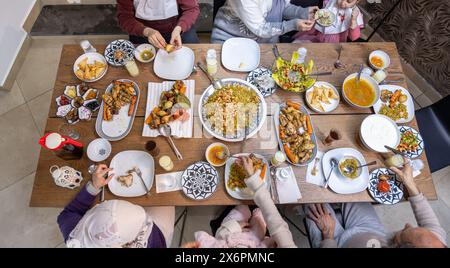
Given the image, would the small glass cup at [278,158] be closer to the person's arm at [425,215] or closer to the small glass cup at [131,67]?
the person's arm at [425,215]

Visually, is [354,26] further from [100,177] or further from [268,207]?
[100,177]

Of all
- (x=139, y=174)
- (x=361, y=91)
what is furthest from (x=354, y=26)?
(x=139, y=174)

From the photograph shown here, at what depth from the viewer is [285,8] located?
2551 mm

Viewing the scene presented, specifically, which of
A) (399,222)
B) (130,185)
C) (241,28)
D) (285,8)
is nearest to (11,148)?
(130,185)

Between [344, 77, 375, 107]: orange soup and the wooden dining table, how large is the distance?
6cm

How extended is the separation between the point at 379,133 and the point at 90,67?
2.08m

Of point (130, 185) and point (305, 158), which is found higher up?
point (305, 158)

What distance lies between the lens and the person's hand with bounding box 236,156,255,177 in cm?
166

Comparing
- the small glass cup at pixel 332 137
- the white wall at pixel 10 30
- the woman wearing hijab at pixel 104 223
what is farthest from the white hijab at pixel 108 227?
the white wall at pixel 10 30

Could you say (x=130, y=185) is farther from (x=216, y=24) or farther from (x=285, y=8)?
(x=285, y=8)

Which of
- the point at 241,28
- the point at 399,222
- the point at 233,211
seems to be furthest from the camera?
the point at 399,222

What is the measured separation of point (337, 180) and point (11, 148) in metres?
3.16

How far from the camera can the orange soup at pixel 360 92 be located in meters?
1.93

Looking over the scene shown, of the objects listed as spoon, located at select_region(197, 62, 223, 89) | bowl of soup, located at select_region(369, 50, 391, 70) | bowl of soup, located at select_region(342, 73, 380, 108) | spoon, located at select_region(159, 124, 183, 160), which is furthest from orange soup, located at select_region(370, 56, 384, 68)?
spoon, located at select_region(159, 124, 183, 160)
